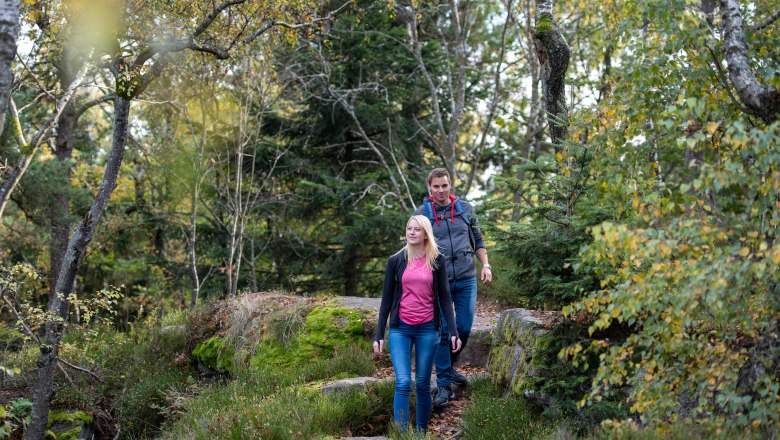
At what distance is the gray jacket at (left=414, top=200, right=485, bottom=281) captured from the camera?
659 cm

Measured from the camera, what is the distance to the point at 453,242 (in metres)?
6.62

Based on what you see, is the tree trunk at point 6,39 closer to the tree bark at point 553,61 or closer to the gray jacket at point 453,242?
the gray jacket at point 453,242

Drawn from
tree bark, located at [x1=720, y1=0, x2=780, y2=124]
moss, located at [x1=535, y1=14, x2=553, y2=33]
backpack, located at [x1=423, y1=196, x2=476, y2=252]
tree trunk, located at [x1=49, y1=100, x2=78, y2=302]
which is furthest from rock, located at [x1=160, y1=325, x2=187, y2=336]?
tree bark, located at [x1=720, y1=0, x2=780, y2=124]

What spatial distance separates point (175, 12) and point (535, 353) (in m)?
6.81

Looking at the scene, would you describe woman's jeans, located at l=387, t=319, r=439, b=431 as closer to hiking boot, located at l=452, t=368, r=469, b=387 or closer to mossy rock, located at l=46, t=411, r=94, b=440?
hiking boot, located at l=452, t=368, r=469, b=387

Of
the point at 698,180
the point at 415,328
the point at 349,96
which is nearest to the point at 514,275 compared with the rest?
the point at 415,328

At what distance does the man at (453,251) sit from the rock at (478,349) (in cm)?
185

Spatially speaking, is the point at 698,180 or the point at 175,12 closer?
the point at 698,180

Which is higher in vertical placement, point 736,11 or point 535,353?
point 736,11

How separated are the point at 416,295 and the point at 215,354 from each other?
16.8ft

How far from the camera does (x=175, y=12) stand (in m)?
9.16

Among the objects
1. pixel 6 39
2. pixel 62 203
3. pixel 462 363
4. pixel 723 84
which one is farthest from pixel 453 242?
pixel 62 203

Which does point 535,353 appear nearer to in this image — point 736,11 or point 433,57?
point 736,11

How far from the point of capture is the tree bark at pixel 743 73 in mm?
4402
